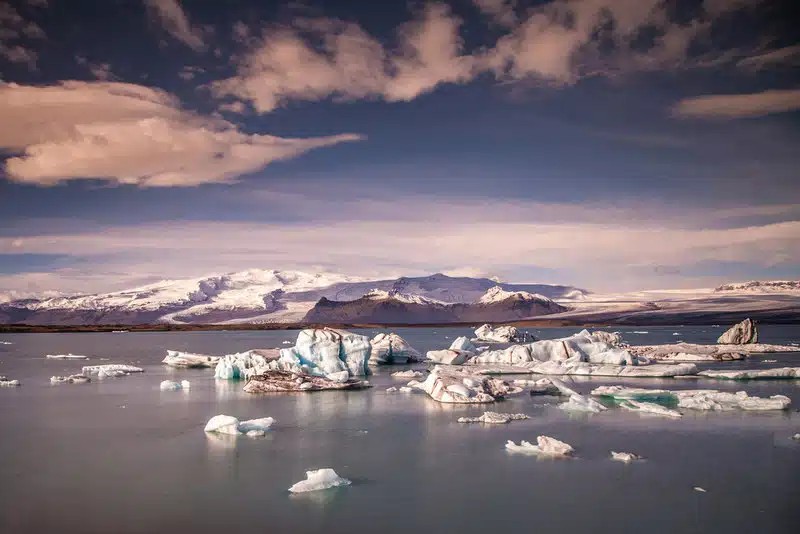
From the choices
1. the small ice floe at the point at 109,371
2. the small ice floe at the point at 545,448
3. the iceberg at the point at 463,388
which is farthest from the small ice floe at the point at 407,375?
the small ice floe at the point at 545,448

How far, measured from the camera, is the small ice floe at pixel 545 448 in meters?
12.9

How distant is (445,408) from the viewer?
19.2 m

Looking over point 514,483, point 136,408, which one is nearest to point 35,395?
point 136,408

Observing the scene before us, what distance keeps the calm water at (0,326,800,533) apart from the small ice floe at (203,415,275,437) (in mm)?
414

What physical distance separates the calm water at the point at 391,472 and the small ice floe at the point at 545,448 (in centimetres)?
30

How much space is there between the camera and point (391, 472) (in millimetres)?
11766

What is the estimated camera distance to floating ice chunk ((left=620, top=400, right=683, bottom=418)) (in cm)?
1754

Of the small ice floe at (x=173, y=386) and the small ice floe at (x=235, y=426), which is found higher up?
the small ice floe at (x=173, y=386)

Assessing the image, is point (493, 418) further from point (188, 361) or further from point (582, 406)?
point (188, 361)

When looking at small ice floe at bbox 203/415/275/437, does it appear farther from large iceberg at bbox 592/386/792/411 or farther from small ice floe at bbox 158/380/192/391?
large iceberg at bbox 592/386/792/411

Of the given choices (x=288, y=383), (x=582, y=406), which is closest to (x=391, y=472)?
(x=582, y=406)

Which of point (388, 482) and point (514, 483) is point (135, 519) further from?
point (514, 483)

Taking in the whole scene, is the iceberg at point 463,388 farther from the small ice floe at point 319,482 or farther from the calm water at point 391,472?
the small ice floe at point 319,482

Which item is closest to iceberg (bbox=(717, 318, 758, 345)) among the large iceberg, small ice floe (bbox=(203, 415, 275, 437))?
the large iceberg
